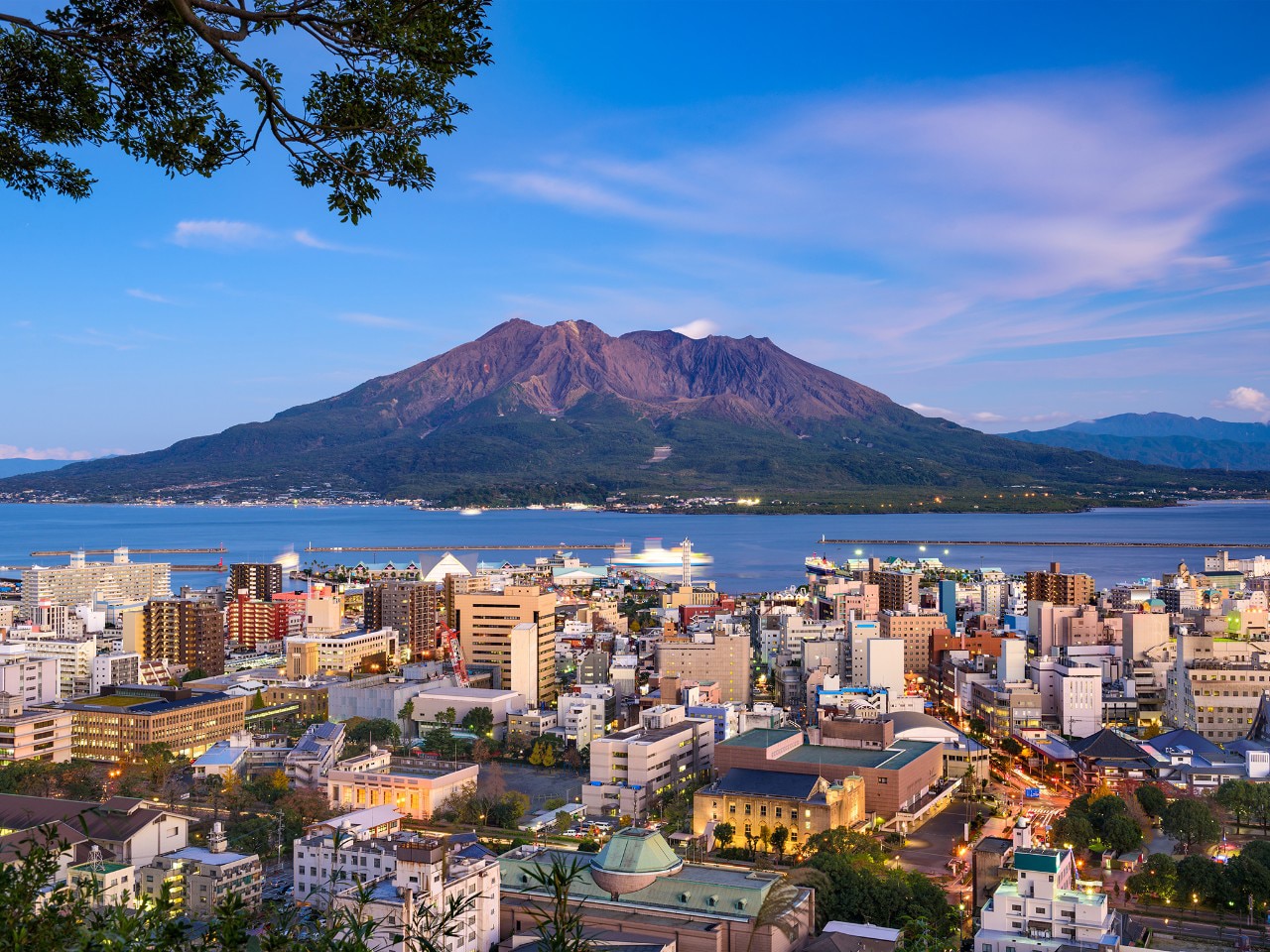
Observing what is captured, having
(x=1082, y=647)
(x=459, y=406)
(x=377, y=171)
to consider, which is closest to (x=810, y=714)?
(x=1082, y=647)

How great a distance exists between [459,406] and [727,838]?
3288 inches

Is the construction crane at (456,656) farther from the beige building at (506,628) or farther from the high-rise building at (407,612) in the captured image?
the high-rise building at (407,612)

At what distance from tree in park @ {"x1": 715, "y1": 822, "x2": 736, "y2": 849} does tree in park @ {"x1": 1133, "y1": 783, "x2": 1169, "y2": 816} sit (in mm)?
Answer: 3816

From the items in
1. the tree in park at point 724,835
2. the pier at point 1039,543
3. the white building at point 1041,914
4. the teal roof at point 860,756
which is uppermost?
the pier at point 1039,543

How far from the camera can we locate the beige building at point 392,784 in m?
11.2

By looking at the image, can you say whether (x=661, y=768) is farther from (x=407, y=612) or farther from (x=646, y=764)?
(x=407, y=612)

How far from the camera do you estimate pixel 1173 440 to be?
146 metres

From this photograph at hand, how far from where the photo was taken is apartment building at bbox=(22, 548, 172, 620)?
26.3 metres

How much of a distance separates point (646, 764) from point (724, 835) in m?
1.53

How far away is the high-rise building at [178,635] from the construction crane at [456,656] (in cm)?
385

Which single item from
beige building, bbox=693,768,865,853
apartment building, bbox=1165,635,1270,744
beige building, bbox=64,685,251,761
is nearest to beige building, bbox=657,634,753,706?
beige building, bbox=693,768,865,853

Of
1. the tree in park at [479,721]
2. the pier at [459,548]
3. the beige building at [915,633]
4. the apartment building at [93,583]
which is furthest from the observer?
the pier at [459,548]

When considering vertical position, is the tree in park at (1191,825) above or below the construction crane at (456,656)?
below

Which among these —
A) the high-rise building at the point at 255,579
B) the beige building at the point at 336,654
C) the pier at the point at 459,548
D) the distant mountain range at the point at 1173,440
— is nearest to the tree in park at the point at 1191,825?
the beige building at the point at 336,654
